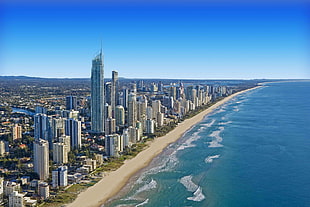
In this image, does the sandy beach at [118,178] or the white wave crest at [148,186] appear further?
the white wave crest at [148,186]

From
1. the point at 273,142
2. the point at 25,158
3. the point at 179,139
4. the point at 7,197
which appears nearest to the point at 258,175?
the point at 273,142

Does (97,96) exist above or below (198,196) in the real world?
above

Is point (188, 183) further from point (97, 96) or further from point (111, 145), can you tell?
point (97, 96)

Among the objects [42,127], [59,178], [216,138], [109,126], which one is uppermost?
[42,127]

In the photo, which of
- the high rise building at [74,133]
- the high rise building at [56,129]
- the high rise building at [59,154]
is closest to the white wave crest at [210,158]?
the high rise building at [59,154]

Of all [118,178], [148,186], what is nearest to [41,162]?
[118,178]

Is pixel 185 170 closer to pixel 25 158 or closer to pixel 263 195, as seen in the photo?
pixel 263 195

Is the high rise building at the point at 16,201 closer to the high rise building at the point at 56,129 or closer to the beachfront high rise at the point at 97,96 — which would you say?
the high rise building at the point at 56,129
